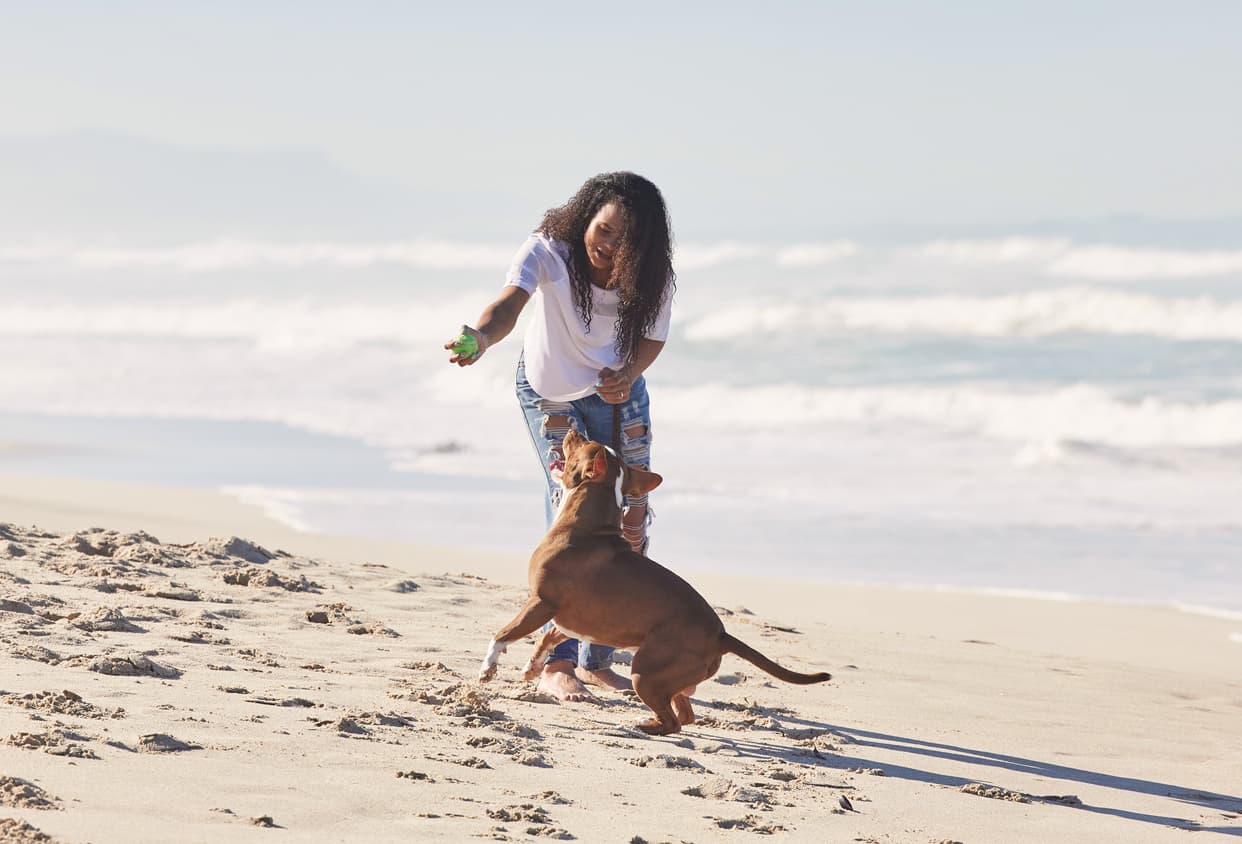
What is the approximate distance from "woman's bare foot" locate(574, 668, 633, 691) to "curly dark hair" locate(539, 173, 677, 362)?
3.89 feet

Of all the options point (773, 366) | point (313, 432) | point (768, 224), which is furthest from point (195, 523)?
point (768, 224)

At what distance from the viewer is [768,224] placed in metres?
51.1

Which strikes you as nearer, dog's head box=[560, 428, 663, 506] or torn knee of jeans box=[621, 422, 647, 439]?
dog's head box=[560, 428, 663, 506]

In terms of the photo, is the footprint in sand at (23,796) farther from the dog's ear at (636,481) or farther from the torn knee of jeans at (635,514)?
the torn knee of jeans at (635,514)

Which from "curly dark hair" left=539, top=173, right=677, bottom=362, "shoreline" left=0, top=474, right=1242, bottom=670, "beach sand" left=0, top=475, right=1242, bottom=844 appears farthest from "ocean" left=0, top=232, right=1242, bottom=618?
"curly dark hair" left=539, top=173, right=677, bottom=362

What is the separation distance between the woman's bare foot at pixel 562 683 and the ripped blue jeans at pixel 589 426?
179mm

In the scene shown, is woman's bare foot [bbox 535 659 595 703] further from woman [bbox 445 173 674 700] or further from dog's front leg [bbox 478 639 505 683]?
dog's front leg [bbox 478 639 505 683]

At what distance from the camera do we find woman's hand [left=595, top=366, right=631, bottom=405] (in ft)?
16.4

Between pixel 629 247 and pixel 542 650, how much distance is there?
1338mm

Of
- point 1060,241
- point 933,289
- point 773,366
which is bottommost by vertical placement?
point 773,366

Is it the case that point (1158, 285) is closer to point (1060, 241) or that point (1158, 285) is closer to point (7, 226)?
point (1060, 241)

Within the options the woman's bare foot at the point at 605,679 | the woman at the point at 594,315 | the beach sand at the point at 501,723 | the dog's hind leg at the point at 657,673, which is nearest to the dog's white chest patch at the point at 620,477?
the woman at the point at 594,315

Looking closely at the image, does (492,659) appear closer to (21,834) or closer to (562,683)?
(562,683)

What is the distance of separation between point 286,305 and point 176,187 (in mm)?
38982
